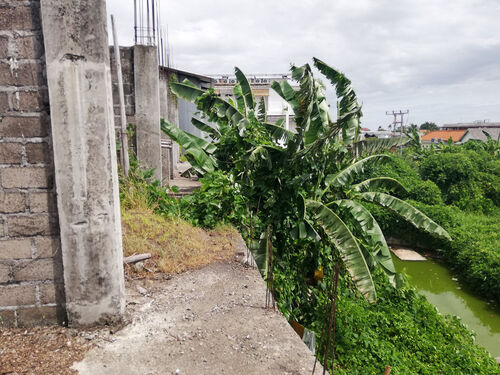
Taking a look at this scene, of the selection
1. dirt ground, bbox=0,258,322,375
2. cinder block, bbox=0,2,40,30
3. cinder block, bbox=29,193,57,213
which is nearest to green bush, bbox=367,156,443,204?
dirt ground, bbox=0,258,322,375

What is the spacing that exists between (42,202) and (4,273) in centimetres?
63

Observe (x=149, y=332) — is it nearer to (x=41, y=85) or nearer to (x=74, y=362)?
(x=74, y=362)

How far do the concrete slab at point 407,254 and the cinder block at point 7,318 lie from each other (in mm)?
11467

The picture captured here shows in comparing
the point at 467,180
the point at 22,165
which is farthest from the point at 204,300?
the point at 467,180

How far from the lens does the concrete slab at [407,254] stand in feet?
39.2

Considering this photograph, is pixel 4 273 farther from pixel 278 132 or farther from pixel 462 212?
pixel 462 212

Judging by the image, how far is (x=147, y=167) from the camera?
7004 mm

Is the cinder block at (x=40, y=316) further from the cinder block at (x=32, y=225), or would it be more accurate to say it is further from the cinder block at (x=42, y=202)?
the cinder block at (x=42, y=202)

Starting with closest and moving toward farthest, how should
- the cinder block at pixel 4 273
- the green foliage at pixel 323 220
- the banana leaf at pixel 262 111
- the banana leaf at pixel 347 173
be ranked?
the cinder block at pixel 4 273, the green foliage at pixel 323 220, the banana leaf at pixel 347 173, the banana leaf at pixel 262 111

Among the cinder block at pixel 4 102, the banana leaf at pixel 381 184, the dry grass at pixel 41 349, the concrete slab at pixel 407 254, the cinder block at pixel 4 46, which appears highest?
the cinder block at pixel 4 46

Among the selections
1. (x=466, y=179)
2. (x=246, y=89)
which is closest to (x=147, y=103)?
(x=246, y=89)

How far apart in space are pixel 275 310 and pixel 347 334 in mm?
3179

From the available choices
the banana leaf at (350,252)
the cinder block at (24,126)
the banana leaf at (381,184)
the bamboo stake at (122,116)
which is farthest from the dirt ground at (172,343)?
the banana leaf at (381,184)

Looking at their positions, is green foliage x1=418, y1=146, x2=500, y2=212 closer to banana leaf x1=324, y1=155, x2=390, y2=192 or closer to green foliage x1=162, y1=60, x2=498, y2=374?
green foliage x1=162, y1=60, x2=498, y2=374
